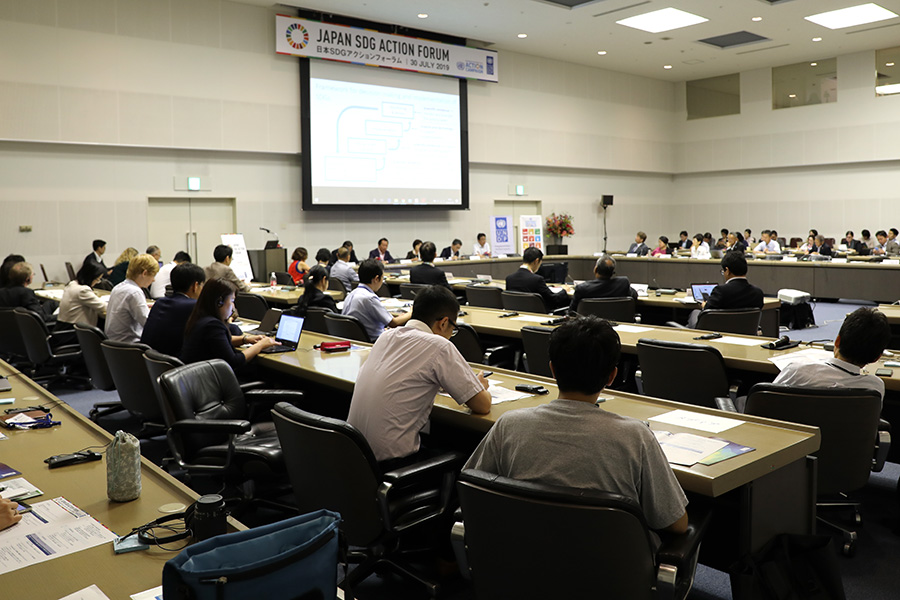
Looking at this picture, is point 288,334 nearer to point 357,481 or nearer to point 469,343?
point 469,343

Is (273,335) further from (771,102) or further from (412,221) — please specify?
(771,102)

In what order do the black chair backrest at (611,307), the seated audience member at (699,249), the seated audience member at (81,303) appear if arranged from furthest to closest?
the seated audience member at (699,249), the seated audience member at (81,303), the black chair backrest at (611,307)

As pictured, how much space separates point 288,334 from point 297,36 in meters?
9.33

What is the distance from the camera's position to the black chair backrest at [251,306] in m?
7.32

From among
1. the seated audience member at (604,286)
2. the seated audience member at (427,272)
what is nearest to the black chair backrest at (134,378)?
the seated audience member at (604,286)

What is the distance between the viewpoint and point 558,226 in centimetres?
1742

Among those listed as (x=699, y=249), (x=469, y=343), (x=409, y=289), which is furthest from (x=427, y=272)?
(x=699, y=249)

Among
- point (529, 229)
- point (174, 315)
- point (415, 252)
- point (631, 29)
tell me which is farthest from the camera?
point (529, 229)

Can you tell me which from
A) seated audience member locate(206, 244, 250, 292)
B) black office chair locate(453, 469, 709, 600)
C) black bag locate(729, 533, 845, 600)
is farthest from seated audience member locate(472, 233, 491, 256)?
black office chair locate(453, 469, 709, 600)

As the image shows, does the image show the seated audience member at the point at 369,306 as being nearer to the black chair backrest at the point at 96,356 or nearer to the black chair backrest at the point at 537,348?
the black chair backrest at the point at 537,348

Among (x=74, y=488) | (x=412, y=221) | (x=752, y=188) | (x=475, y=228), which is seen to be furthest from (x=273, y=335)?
(x=752, y=188)

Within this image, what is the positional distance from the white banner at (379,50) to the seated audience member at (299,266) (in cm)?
411

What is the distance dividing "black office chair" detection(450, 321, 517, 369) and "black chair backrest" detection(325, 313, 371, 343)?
2.24 ft

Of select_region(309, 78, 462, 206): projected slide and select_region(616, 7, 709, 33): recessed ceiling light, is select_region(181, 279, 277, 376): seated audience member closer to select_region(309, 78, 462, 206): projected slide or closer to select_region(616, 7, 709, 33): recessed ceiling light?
select_region(309, 78, 462, 206): projected slide
